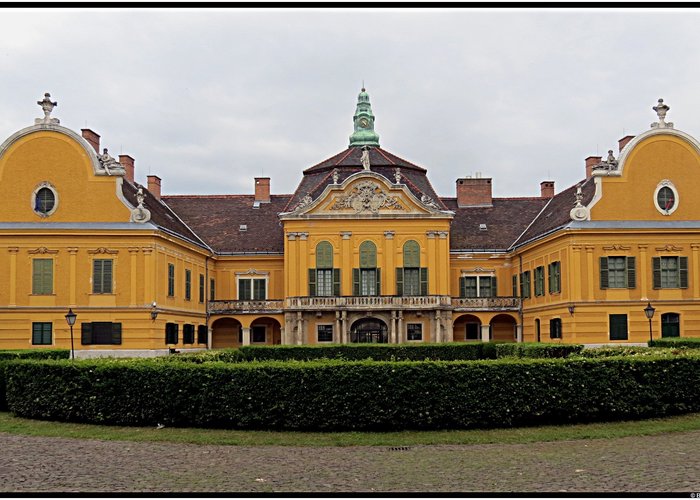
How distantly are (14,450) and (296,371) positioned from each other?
5.47 metres

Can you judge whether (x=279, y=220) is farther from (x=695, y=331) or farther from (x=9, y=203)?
(x=695, y=331)

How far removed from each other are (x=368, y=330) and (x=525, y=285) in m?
9.34

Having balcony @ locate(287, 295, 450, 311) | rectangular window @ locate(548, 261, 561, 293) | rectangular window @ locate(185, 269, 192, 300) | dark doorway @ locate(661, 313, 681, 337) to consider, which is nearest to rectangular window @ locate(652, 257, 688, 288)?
dark doorway @ locate(661, 313, 681, 337)

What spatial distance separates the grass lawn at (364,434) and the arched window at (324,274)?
100ft

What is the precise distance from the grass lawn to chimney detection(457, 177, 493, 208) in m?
37.7

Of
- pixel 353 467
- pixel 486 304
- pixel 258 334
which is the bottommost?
pixel 353 467

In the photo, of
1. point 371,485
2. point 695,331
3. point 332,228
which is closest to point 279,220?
point 332,228

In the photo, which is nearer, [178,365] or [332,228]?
[178,365]

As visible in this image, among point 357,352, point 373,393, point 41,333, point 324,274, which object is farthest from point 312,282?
point 373,393

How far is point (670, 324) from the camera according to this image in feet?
132

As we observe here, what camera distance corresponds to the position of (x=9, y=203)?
38938mm

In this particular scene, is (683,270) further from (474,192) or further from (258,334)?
(258,334)

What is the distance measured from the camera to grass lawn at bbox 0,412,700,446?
1595 cm

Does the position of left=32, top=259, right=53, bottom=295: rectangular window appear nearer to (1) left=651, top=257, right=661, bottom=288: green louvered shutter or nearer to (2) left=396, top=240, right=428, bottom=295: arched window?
(2) left=396, top=240, right=428, bottom=295: arched window
